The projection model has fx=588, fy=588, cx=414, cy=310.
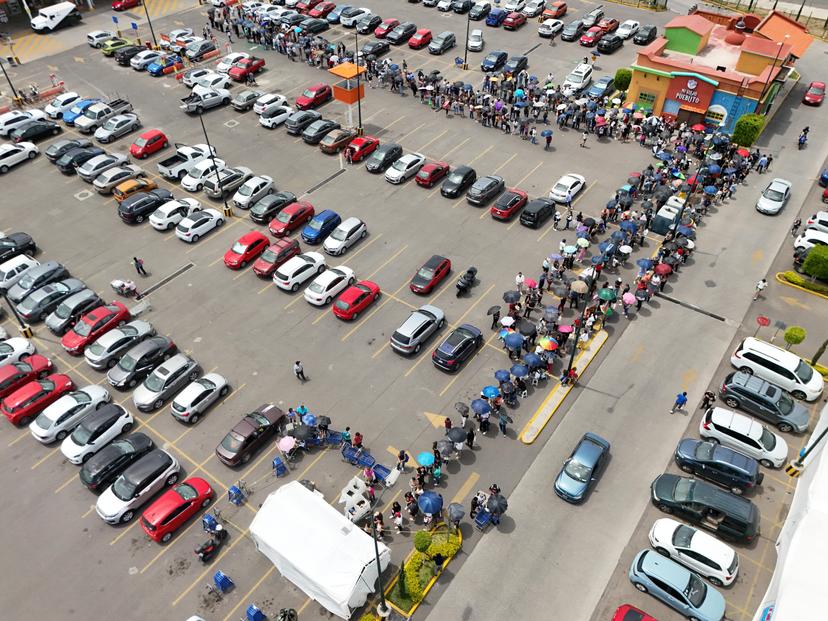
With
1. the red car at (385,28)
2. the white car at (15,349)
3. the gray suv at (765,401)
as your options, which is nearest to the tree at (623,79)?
the red car at (385,28)

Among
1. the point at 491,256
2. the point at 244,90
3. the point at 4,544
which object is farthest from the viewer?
the point at 244,90

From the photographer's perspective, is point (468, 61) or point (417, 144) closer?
point (417, 144)

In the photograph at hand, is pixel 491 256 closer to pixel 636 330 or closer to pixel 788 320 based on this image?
pixel 636 330

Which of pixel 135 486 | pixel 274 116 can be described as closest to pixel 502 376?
pixel 135 486

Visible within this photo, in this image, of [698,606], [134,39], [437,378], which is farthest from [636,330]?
[134,39]

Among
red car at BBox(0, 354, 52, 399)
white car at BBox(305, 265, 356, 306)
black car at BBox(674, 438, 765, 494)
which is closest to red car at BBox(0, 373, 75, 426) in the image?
red car at BBox(0, 354, 52, 399)
